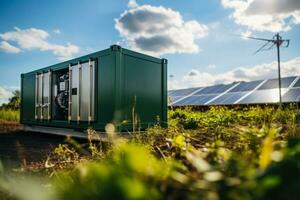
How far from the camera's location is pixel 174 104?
17281 millimetres

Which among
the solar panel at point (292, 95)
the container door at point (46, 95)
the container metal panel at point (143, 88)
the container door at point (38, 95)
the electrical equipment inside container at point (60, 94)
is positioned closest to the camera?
the container metal panel at point (143, 88)

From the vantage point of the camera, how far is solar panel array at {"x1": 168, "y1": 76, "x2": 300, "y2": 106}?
539 inches

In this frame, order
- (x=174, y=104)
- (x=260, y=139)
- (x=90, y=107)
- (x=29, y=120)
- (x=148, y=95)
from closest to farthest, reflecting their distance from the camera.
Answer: (x=260, y=139) < (x=90, y=107) < (x=148, y=95) < (x=29, y=120) < (x=174, y=104)

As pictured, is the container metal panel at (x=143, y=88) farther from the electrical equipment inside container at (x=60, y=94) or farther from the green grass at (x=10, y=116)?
the green grass at (x=10, y=116)

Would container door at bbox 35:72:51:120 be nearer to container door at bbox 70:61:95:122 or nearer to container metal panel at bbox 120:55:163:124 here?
container door at bbox 70:61:95:122

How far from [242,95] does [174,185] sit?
15.6 metres

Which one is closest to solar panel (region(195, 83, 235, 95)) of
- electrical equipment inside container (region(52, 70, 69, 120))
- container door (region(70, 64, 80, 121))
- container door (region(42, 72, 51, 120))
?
electrical equipment inside container (region(52, 70, 69, 120))

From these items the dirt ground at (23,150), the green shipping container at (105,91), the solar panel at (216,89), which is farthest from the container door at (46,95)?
the solar panel at (216,89)

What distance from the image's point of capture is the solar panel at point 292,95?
12.8 meters

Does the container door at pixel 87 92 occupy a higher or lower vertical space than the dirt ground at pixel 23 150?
higher

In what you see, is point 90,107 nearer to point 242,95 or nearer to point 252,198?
point 252,198

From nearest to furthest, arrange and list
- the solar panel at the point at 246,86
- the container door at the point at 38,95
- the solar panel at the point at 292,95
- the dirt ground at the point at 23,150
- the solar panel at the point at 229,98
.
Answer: the dirt ground at the point at 23,150
the container door at the point at 38,95
the solar panel at the point at 292,95
the solar panel at the point at 229,98
the solar panel at the point at 246,86

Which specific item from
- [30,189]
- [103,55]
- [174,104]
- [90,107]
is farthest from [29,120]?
[30,189]

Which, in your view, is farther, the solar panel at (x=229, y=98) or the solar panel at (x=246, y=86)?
the solar panel at (x=246, y=86)
